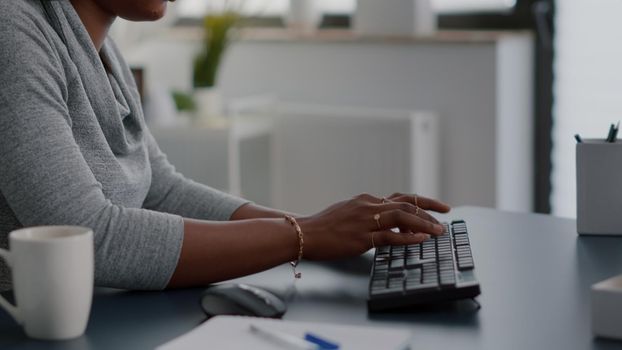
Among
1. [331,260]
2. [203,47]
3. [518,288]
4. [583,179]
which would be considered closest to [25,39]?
[331,260]

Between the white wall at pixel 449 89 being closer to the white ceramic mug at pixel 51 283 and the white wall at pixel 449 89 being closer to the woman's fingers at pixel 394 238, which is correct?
the woman's fingers at pixel 394 238

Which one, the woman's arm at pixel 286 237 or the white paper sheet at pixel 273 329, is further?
the woman's arm at pixel 286 237

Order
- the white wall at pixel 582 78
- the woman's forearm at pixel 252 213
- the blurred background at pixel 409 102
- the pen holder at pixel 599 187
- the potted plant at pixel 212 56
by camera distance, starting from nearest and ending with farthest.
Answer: the pen holder at pixel 599 187
the woman's forearm at pixel 252 213
the white wall at pixel 582 78
the blurred background at pixel 409 102
the potted plant at pixel 212 56

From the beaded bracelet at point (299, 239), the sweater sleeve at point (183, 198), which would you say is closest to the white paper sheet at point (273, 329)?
the beaded bracelet at point (299, 239)

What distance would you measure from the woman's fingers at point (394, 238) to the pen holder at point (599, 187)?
29cm

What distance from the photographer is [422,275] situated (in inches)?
42.1

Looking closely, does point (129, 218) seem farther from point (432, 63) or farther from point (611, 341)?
point (432, 63)

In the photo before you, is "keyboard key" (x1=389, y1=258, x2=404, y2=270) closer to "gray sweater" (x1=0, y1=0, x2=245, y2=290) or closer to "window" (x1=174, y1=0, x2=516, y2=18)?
"gray sweater" (x1=0, y1=0, x2=245, y2=290)

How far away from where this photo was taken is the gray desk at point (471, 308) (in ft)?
3.09

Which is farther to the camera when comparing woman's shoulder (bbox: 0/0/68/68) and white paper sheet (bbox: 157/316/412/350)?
woman's shoulder (bbox: 0/0/68/68)

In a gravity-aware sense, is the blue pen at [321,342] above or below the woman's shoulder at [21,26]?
below

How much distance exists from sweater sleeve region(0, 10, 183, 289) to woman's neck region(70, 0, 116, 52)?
230 millimetres

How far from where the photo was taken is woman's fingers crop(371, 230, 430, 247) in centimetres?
119

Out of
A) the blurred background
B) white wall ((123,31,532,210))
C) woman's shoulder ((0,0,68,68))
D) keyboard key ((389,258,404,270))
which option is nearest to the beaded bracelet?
keyboard key ((389,258,404,270))
